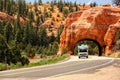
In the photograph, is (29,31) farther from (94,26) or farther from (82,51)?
(82,51)

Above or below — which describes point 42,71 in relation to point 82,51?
above

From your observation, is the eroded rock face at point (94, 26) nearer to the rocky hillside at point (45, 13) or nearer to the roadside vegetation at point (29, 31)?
the roadside vegetation at point (29, 31)

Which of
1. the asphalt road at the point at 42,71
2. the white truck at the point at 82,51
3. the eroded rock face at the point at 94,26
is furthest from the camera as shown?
the eroded rock face at the point at 94,26

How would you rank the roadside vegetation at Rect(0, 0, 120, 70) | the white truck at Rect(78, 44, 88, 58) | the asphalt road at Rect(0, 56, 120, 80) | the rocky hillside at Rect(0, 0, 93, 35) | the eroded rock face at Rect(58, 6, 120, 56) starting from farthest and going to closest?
the rocky hillside at Rect(0, 0, 93, 35) < the eroded rock face at Rect(58, 6, 120, 56) < the roadside vegetation at Rect(0, 0, 120, 70) < the white truck at Rect(78, 44, 88, 58) < the asphalt road at Rect(0, 56, 120, 80)

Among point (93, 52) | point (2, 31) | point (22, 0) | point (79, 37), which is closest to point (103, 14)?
point (79, 37)

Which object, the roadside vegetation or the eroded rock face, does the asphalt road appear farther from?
the eroded rock face

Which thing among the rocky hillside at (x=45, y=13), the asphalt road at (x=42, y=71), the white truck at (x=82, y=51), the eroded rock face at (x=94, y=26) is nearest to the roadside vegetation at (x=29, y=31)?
the rocky hillside at (x=45, y=13)

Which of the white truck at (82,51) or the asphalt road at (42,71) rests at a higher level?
the asphalt road at (42,71)

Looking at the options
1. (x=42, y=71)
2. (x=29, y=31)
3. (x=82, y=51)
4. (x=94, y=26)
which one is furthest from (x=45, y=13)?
(x=42, y=71)

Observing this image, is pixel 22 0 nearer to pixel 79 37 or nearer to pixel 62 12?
pixel 62 12

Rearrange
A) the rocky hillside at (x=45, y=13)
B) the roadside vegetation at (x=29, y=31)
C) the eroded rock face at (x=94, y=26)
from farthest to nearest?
the rocky hillside at (x=45, y=13), the eroded rock face at (x=94, y=26), the roadside vegetation at (x=29, y=31)

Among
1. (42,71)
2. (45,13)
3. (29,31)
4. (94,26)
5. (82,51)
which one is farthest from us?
(45,13)

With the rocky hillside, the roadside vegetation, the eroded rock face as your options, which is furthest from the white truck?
the rocky hillside

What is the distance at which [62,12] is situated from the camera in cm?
17762
